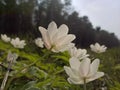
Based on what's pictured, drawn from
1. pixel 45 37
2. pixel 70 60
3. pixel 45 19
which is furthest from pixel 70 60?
pixel 45 19

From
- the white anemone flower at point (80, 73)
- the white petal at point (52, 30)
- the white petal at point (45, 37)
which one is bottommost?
the white anemone flower at point (80, 73)

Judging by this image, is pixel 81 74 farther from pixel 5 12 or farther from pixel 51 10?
pixel 51 10

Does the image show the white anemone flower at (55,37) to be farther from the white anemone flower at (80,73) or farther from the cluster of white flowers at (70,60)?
the white anemone flower at (80,73)

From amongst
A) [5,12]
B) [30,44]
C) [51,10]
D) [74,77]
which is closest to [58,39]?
[74,77]

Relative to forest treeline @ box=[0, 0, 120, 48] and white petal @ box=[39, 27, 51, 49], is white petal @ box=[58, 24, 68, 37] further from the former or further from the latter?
forest treeline @ box=[0, 0, 120, 48]

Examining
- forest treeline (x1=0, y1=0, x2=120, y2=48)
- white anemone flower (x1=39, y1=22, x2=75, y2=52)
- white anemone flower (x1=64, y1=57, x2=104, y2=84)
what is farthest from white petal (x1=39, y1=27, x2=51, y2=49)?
forest treeline (x1=0, y1=0, x2=120, y2=48)

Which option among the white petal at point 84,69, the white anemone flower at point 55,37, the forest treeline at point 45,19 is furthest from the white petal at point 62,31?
the forest treeline at point 45,19
